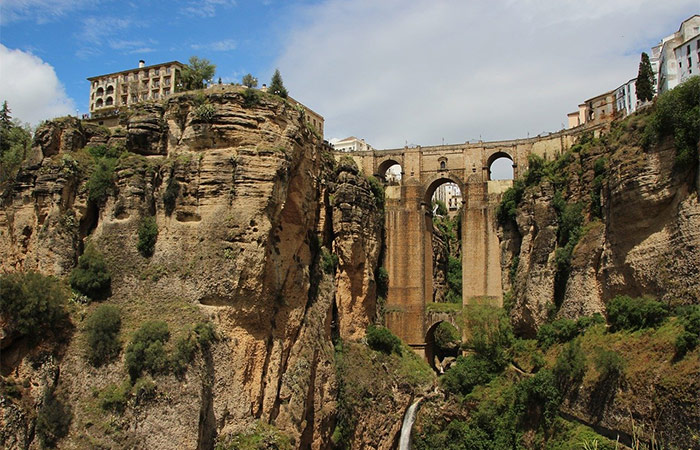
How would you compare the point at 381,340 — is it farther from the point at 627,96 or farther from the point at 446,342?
the point at 627,96

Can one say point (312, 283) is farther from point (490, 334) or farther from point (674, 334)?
point (674, 334)

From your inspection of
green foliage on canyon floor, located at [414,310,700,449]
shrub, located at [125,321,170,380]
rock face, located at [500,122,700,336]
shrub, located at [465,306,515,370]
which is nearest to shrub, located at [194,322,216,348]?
shrub, located at [125,321,170,380]

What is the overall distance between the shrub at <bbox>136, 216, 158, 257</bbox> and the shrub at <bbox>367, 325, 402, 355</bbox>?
16686mm

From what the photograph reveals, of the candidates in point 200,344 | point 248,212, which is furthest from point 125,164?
point 200,344

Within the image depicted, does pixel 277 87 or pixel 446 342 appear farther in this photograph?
pixel 446 342

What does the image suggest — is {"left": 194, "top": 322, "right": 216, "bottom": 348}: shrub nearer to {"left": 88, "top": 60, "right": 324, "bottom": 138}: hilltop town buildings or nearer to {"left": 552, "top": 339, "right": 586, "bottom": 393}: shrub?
{"left": 552, "top": 339, "right": 586, "bottom": 393}: shrub

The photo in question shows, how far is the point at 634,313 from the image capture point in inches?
1265

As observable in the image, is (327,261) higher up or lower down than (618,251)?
lower down

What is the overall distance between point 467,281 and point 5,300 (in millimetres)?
29222

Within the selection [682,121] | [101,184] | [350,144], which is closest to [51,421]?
[101,184]

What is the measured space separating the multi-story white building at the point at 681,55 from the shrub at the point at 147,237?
32261 mm

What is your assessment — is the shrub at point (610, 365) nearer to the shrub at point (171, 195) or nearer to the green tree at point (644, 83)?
the green tree at point (644, 83)

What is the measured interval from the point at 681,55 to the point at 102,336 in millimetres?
37080

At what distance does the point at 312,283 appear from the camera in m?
38.0
